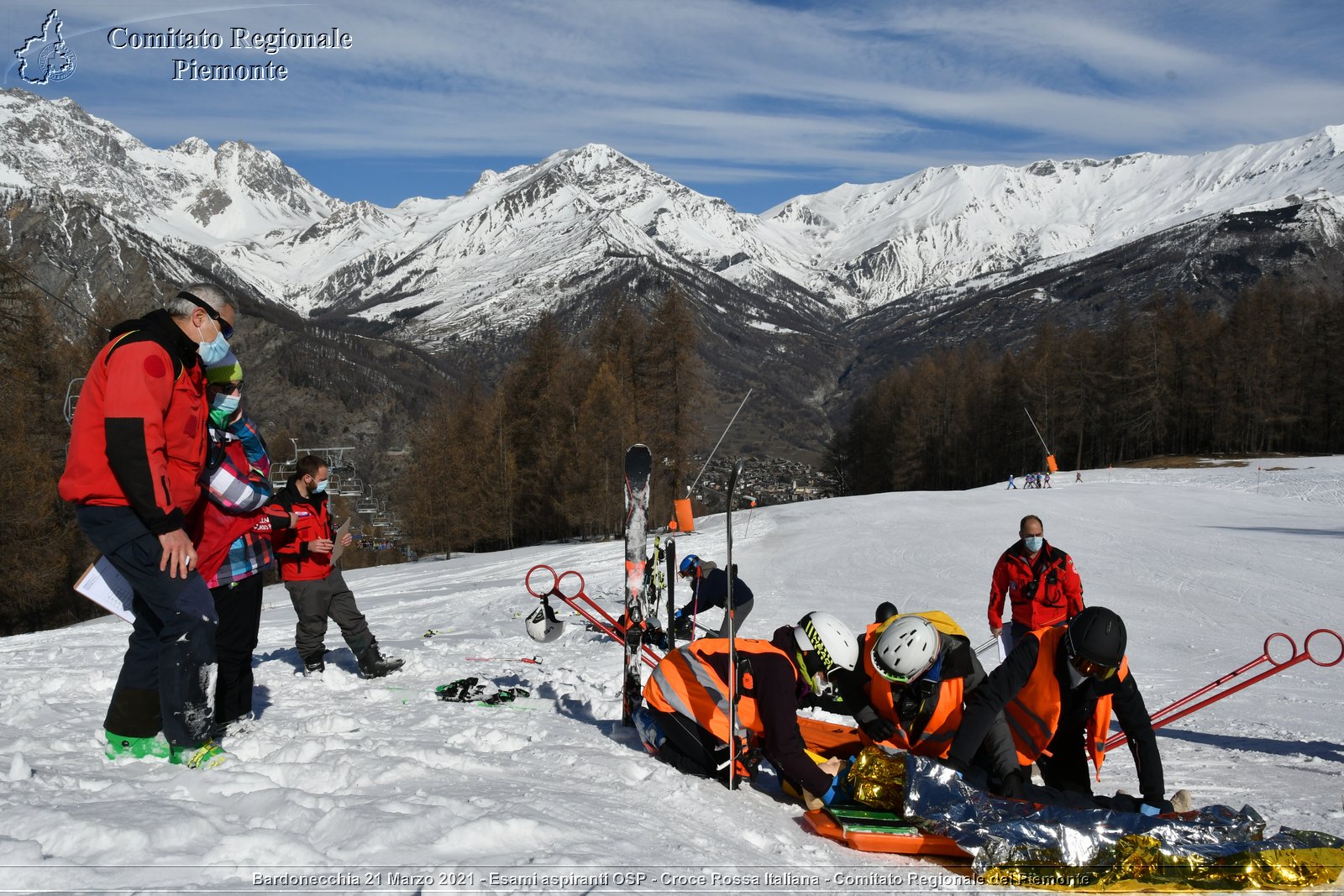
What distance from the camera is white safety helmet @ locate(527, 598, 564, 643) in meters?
6.11

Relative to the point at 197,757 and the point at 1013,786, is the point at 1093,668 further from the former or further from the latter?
the point at 197,757

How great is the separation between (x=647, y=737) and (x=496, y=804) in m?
1.58

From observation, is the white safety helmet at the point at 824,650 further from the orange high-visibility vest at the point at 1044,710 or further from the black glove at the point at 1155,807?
the black glove at the point at 1155,807

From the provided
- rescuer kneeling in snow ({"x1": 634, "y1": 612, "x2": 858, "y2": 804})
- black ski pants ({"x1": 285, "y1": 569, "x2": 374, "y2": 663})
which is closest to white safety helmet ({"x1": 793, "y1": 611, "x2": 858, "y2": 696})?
rescuer kneeling in snow ({"x1": 634, "y1": 612, "x2": 858, "y2": 804})

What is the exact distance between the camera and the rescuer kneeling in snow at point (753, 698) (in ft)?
15.2

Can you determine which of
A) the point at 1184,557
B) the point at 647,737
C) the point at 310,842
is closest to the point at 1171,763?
the point at 647,737

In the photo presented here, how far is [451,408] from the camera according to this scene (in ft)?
164

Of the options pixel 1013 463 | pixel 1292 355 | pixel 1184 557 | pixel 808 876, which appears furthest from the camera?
pixel 1013 463

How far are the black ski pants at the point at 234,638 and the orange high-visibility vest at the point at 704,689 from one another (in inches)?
95.3

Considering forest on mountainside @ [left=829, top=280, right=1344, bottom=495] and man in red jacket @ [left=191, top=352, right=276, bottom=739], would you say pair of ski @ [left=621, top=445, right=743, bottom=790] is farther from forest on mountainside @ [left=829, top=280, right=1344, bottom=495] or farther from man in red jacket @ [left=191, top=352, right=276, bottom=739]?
forest on mountainside @ [left=829, top=280, right=1344, bottom=495]

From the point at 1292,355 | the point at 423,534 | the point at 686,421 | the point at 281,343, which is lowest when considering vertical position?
the point at 423,534

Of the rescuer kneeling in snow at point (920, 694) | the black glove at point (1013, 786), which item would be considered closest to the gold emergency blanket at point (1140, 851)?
the black glove at point (1013, 786)

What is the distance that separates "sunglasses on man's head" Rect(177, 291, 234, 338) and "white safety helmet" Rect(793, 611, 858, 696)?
348 centimetres

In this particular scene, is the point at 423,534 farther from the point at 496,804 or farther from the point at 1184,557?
the point at 496,804
